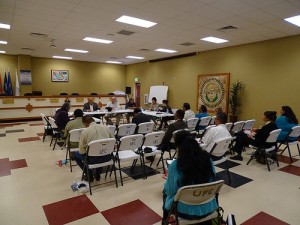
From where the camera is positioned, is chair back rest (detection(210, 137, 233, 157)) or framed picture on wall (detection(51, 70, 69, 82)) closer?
chair back rest (detection(210, 137, 233, 157))

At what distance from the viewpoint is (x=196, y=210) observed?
65.5 inches

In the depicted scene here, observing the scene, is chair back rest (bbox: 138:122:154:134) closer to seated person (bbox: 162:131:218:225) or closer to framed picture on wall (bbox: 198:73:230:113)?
seated person (bbox: 162:131:218:225)

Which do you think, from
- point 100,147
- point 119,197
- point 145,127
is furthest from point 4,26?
point 119,197

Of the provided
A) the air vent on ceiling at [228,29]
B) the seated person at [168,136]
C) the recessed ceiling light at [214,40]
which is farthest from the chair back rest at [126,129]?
the recessed ceiling light at [214,40]

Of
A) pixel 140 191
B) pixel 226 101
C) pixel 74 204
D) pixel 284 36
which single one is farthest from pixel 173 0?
pixel 226 101

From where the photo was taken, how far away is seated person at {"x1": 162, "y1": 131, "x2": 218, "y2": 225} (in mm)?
1607

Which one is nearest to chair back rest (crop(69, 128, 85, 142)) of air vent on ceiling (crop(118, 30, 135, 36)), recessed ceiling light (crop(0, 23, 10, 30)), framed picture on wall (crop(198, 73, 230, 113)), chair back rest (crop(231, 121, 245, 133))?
chair back rest (crop(231, 121, 245, 133))

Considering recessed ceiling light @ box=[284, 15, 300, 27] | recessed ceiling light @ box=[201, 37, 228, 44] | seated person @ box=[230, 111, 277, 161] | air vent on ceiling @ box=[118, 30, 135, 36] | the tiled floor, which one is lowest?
the tiled floor

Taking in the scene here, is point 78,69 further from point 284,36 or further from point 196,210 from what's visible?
point 196,210

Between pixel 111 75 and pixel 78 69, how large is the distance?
2.21 metres

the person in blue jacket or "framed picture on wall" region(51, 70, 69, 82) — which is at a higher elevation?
"framed picture on wall" region(51, 70, 69, 82)

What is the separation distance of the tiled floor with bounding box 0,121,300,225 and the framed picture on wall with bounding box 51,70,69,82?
28.4 feet

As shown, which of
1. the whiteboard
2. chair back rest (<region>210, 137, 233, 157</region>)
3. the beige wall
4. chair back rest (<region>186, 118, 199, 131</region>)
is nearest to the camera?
chair back rest (<region>210, 137, 233, 157</region>)

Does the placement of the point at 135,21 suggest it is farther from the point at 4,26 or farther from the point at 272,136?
the point at 272,136
